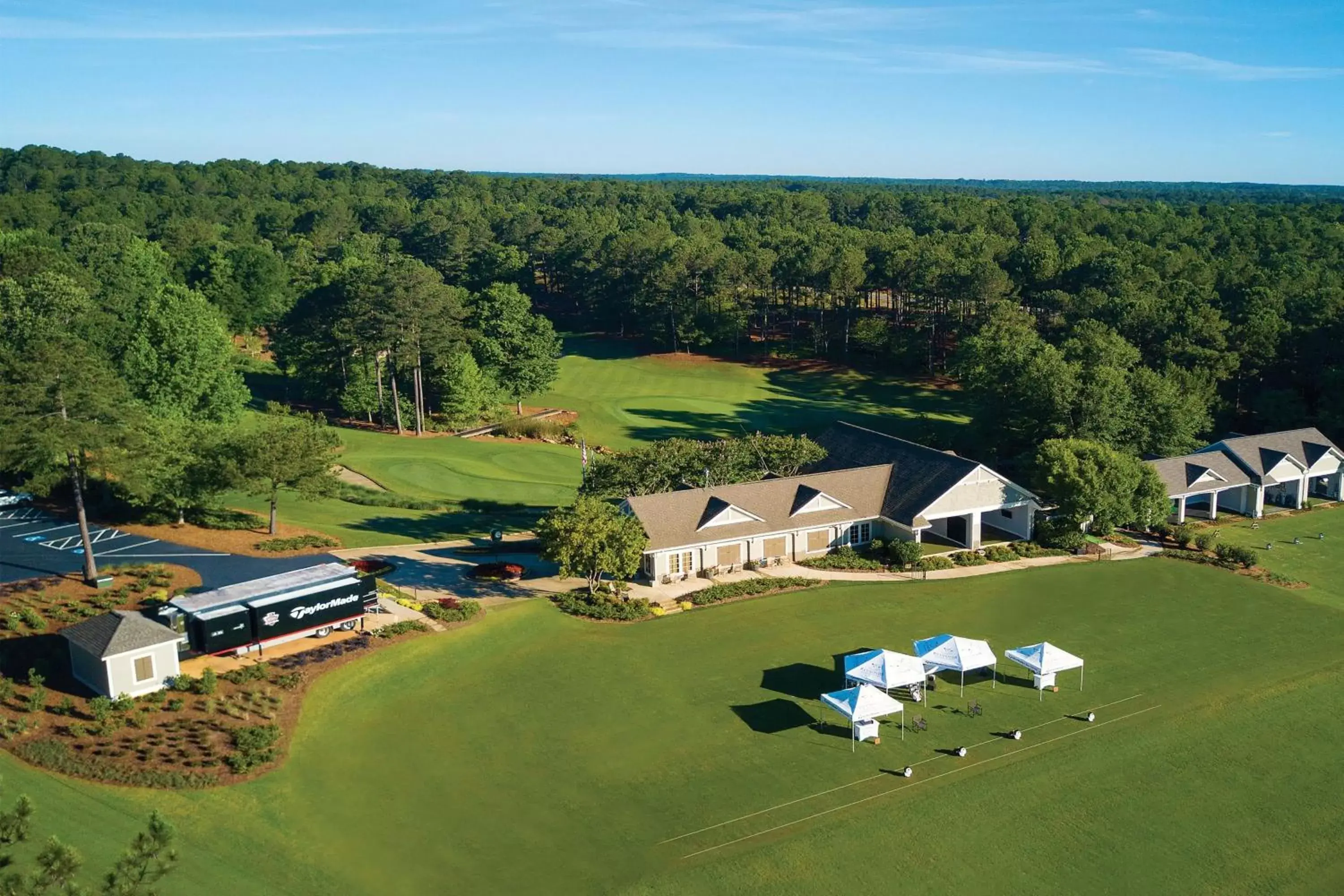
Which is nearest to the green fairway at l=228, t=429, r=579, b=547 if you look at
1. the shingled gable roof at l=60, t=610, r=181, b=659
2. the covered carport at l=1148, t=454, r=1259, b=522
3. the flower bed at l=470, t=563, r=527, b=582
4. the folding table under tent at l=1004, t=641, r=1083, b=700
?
the flower bed at l=470, t=563, r=527, b=582

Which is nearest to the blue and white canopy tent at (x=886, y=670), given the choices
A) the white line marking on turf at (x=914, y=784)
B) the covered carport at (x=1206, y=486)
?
the white line marking on turf at (x=914, y=784)

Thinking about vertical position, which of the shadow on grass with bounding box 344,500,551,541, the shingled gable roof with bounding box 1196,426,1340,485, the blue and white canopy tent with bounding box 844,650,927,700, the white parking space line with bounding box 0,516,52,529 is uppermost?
the shingled gable roof with bounding box 1196,426,1340,485

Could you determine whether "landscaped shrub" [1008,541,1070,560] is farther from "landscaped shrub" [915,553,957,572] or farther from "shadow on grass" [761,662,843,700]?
"shadow on grass" [761,662,843,700]

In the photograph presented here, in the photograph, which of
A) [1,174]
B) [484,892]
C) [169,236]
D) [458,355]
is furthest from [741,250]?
[1,174]

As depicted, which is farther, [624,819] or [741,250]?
[741,250]

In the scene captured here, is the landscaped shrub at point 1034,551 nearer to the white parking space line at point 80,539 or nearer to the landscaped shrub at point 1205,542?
the landscaped shrub at point 1205,542

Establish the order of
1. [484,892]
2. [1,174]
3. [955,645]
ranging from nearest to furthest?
[484,892] → [955,645] → [1,174]

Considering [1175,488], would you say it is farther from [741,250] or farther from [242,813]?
[741,250]
